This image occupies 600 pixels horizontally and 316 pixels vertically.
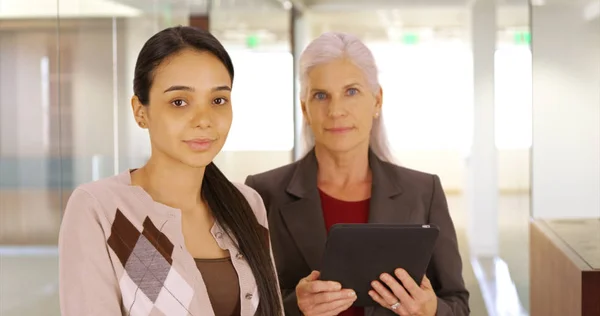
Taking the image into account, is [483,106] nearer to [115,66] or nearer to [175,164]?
[115,66]

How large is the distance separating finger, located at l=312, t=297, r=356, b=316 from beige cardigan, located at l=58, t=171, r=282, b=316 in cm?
36

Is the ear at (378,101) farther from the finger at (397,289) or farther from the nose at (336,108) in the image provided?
the finger at (397,289)

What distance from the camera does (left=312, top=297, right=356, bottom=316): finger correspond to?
8.04 feet

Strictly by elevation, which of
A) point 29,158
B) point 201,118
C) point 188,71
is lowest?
point 29,158

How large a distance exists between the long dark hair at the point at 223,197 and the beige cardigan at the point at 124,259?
0.32 feet

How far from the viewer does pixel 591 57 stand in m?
6.57

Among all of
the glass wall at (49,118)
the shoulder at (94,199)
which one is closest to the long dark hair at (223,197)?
the shoulder at (94,199)

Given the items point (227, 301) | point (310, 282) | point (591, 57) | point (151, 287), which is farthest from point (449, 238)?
point (591, 57)

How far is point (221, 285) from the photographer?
211cm

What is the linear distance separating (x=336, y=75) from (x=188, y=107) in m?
0.77

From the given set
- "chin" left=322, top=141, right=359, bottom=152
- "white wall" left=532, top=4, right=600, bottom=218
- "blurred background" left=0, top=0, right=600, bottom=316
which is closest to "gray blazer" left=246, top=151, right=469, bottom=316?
"chin" left=322, top=141, right=359, bottom=152

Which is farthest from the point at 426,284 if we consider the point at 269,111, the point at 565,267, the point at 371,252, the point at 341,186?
the point at 269,111

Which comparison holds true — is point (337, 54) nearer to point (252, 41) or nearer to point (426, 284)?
point (426, 284)

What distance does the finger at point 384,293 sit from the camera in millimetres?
2455
